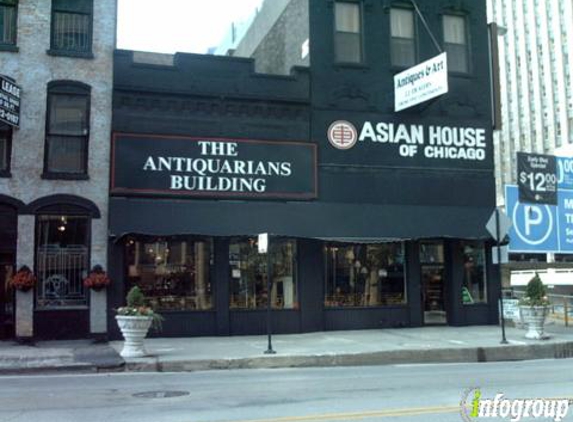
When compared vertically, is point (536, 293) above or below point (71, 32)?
below

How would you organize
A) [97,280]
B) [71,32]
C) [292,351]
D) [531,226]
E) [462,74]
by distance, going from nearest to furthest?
[292,351]
[97,280]
[71,32]
[531,226]
[462,74]

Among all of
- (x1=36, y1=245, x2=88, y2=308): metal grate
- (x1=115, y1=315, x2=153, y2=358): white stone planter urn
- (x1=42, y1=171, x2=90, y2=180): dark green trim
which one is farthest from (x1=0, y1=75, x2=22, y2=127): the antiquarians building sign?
(x1=115, y1=315, x2=153, y2=358): white stone planter urn

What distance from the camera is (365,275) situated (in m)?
20.1

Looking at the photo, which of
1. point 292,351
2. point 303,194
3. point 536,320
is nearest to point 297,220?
point 303,194

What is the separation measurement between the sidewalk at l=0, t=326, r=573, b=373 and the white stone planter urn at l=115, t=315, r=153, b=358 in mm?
313

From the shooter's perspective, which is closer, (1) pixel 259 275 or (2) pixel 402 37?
(1) pixel 259 275

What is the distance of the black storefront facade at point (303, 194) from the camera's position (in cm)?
1838

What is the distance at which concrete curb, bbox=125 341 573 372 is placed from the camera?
1389cm

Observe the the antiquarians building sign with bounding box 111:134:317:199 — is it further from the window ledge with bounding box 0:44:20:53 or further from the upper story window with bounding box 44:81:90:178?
the window ledge with bounding box 0:44:20:53

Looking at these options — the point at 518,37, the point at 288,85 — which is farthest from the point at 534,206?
the point at 518,37

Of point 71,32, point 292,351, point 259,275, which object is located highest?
point 71,32

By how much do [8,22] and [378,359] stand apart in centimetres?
1243

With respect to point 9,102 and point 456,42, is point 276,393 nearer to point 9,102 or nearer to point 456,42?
point 9,102

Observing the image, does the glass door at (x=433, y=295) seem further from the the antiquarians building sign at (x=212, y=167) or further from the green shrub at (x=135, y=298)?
the green shrub at (x=135, y=298)
